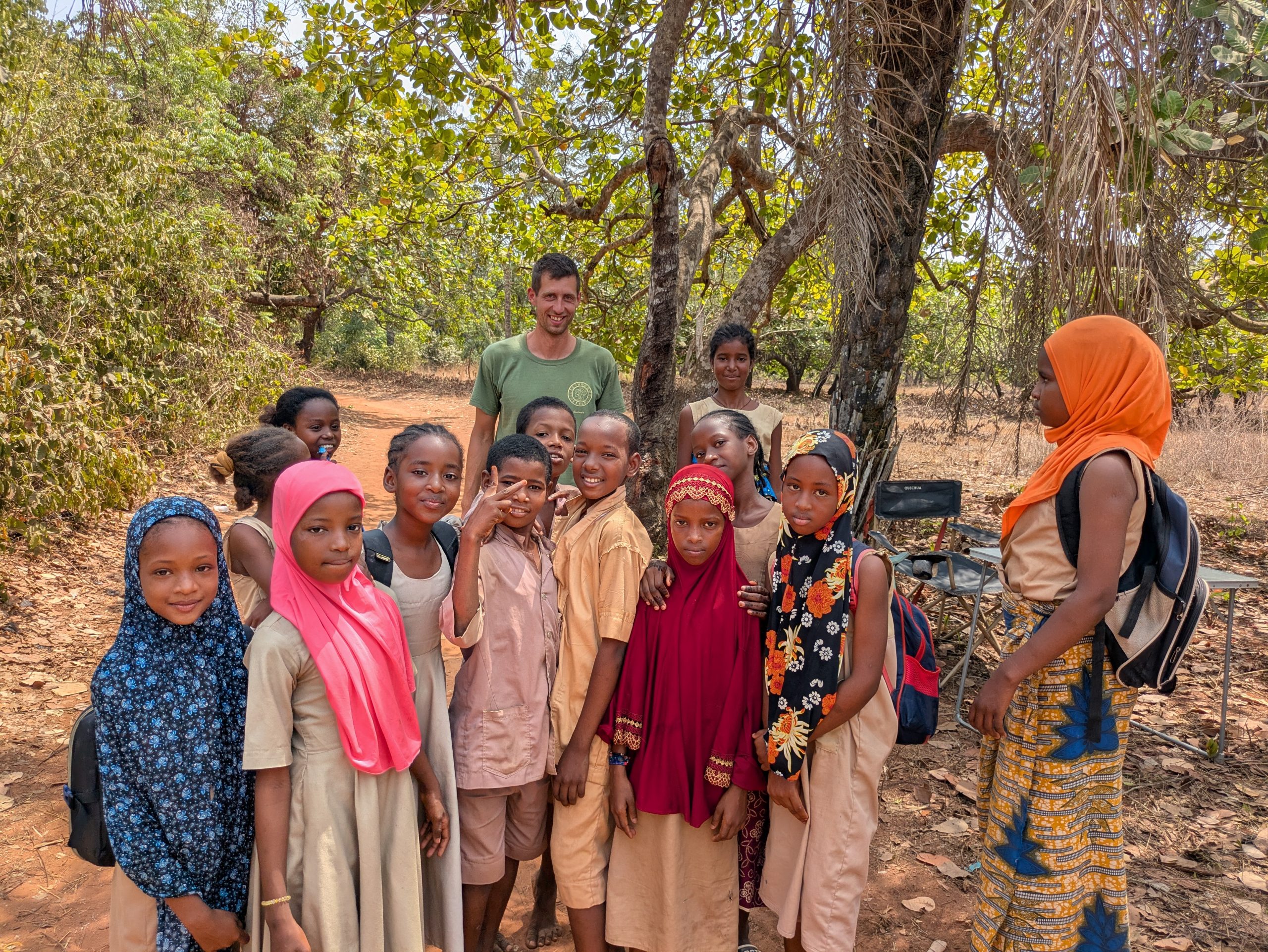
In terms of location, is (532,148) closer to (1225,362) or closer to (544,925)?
(544,925)

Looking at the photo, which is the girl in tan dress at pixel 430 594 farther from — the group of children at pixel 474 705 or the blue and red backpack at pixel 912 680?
the blue and red backpack at pixel 912 680

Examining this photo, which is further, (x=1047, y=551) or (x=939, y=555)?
(x=939, y=555)

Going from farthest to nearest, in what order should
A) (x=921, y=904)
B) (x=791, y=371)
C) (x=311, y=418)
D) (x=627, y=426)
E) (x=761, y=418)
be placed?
1. (x=791, y=371)
2. (x=761, y=418)
3. (x=311, y=418)
4. (x=921, y=904)
5. (x=627, y=426)

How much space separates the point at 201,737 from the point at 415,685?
51cm

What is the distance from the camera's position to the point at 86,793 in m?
1.67

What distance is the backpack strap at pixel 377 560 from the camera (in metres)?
2.06

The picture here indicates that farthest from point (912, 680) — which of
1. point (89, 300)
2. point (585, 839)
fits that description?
point (89, 300)

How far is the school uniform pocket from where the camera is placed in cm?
206

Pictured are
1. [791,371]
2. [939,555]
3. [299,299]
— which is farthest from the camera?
[791,371]

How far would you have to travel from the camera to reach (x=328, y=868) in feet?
5.62

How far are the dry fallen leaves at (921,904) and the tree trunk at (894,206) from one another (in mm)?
1815

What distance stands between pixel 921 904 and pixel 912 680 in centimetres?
115

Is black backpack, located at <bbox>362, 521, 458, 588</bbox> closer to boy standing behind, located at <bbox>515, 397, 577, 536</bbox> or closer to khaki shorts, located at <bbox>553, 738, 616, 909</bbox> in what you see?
boy standing behind, located at <bbox>515, 397, 577, 536</bbox>

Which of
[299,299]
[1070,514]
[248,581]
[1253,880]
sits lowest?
[1253,880]
